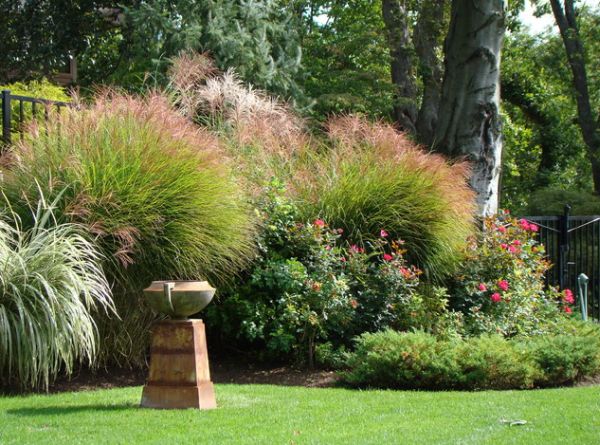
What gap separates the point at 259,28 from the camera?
1597cm

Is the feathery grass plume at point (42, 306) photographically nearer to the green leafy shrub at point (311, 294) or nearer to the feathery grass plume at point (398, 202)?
the green leafy shrub at point (311, 294)

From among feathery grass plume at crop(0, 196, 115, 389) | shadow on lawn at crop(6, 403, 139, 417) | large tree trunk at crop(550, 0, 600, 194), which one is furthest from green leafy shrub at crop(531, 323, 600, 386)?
large tree trunk at crop(550, 0, 600, 194)

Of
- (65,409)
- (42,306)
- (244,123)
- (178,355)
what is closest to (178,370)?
(178,355)

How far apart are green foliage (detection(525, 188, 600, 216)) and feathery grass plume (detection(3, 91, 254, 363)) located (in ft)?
36.1

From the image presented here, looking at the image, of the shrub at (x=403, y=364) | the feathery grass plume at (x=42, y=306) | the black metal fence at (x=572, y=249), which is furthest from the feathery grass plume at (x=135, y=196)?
the black metal fence at (x=572, y=249)

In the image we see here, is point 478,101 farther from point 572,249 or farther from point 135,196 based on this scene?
point 135,196

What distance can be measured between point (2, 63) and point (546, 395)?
652 inches

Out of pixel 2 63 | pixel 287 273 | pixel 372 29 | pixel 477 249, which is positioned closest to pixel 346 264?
pixel 287 273

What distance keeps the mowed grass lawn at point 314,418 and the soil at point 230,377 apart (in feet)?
1.69

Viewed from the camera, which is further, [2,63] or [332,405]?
[2,63]

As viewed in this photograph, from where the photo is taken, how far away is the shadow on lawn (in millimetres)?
6379

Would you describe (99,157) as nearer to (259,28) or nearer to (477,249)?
(477,249)

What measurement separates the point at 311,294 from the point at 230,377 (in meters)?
1.15

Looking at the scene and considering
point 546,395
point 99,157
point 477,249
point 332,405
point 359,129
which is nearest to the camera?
point 332,405
